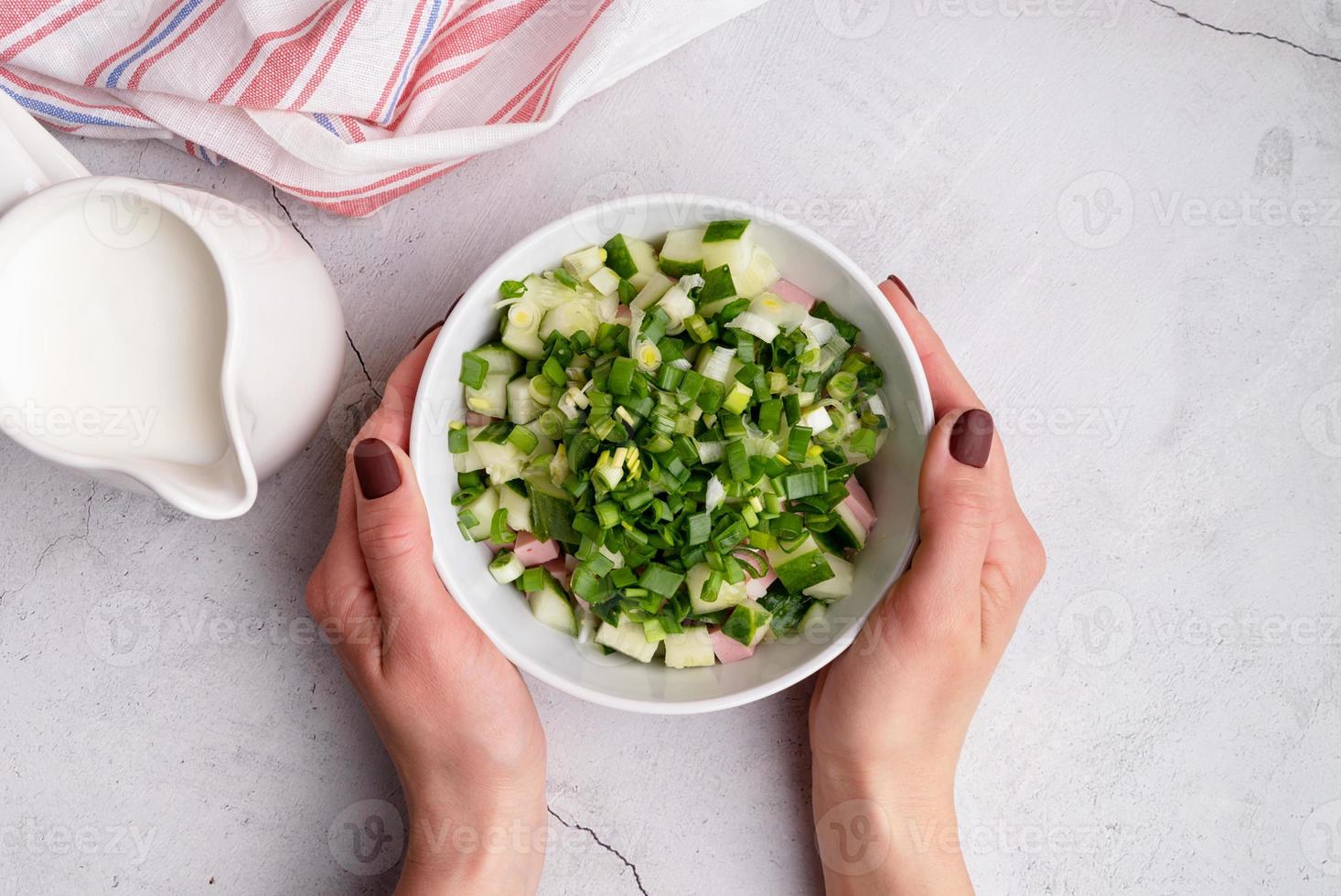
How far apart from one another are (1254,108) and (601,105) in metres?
1.07

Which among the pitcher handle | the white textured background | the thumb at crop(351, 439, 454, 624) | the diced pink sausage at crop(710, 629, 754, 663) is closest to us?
the pitcher handle

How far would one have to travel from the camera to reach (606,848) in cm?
148

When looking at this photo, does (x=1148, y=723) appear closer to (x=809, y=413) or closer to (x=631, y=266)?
(x=809, y=413)

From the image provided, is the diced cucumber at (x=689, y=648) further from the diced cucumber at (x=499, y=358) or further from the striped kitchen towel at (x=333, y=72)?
the striped kitchen towel at (x=333, y=72)

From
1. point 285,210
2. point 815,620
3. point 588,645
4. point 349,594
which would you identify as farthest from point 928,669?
point 285,210

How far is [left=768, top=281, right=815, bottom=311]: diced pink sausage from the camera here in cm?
124

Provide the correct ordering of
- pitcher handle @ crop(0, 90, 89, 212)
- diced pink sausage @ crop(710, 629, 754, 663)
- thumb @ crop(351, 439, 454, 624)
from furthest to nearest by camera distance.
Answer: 1. diced pink sausage @ crop(710, 629, 754, 663)
2. thumb @ crop(351, 439, 454, 624)
3. pitcher handle @ crop(0, 90, 89, 212)

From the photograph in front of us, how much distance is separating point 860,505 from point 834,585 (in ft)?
0.37

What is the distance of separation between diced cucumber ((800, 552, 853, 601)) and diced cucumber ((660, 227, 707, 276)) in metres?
0.42

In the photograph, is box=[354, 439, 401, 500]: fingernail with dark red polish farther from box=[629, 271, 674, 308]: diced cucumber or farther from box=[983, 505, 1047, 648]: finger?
box=[983, 505, 1047, 648]: finger

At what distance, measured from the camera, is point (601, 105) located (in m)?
1.51

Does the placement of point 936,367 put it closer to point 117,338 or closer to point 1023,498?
point 1023,498

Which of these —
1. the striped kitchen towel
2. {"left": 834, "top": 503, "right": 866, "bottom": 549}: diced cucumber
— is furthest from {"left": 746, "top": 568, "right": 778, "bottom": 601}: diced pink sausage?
the striped kitchen towel

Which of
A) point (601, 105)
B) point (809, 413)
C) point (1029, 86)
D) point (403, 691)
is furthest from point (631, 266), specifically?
point (1029, 86)
